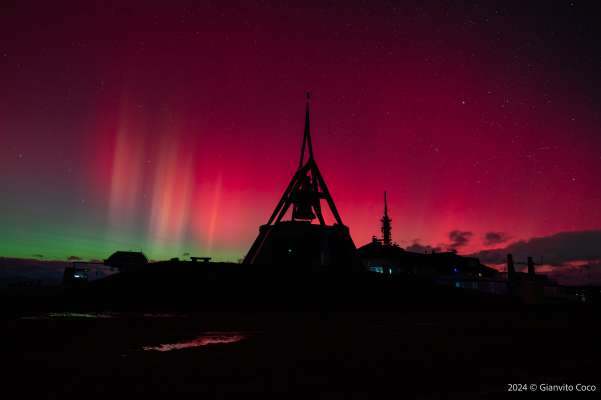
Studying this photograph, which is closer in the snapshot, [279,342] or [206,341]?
[206,341]

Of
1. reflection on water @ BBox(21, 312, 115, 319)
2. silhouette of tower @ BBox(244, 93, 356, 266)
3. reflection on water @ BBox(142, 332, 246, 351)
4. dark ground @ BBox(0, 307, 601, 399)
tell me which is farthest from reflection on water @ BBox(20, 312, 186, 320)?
silhouette of tower @ BBox(244, 93, 356, 266)

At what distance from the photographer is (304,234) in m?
25.9

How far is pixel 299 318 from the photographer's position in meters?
→ 13.7

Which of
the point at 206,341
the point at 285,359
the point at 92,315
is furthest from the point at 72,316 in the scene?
the point at 285,359

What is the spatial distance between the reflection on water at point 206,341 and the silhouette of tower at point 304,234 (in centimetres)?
1531

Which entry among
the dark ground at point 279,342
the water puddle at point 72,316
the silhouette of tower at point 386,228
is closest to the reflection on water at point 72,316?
the water puddle at point 72,316

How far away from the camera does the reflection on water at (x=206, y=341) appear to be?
7898mm

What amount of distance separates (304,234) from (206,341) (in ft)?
56.9

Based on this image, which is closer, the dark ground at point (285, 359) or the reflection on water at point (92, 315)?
the dark ground at point (285, 359)

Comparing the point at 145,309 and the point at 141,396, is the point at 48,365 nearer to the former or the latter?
the point at 141,396

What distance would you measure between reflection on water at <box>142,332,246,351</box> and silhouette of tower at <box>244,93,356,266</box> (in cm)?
1531

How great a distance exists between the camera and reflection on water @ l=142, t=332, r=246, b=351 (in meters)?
7.90

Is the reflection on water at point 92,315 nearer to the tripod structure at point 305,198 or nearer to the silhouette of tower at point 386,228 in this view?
the tripod structure at point 305,198

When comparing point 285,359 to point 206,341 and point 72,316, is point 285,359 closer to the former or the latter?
point 206,341
